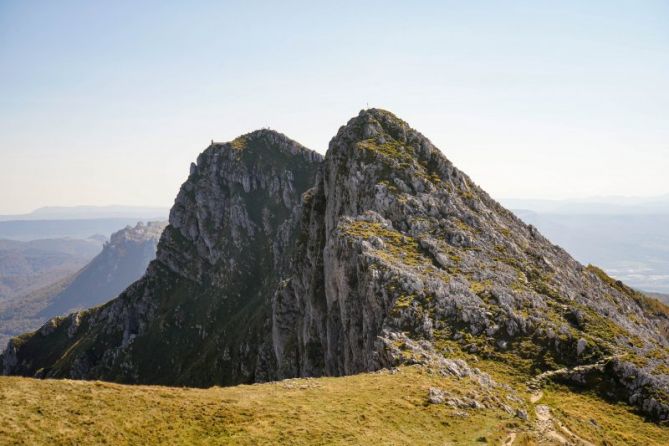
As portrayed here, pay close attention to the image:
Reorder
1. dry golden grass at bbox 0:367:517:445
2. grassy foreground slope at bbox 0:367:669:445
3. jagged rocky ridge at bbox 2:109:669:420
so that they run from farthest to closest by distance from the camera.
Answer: jagged rocky ridge at bbox 2:109:669:420, grassy foreground slope at bbox 0:367:669:445, dry golden grass at bbox 0:367:517:445

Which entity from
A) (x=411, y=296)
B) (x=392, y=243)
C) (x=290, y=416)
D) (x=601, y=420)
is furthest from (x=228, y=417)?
(x=392, y=243)

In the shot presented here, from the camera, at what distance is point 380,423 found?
31.3 m

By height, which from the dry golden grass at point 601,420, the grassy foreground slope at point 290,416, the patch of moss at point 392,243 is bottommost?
the dry golden grass at point 601,420

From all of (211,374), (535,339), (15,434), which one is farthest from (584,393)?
(211,374)

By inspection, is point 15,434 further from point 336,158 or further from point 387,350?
point 336,158

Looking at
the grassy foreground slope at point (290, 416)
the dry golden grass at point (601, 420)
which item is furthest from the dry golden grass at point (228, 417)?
the dry golden grass at point (601, 420)

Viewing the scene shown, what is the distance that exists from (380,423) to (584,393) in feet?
73.7

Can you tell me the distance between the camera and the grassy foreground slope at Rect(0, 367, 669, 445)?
2731cm

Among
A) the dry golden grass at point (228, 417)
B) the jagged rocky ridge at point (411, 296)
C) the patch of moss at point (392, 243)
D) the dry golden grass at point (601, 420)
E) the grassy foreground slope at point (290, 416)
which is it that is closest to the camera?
the dry golden grass at point (228, 417)

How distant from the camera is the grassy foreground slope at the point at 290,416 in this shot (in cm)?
2731

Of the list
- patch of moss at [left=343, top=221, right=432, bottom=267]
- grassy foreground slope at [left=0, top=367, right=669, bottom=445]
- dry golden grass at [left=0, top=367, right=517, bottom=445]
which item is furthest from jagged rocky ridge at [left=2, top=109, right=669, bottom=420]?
dry golden grass at [left=0, top=367, right=517, bottom=445]

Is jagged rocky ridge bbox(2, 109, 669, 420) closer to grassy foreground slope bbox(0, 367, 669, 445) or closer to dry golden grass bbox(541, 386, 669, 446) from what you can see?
dry golden grass bbox(541, 386, 669, 446)

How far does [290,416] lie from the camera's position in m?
31.1

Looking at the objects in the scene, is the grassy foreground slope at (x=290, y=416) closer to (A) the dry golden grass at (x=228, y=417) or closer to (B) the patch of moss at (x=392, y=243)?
(A) the dry golden grass at (x=228, y=417)
